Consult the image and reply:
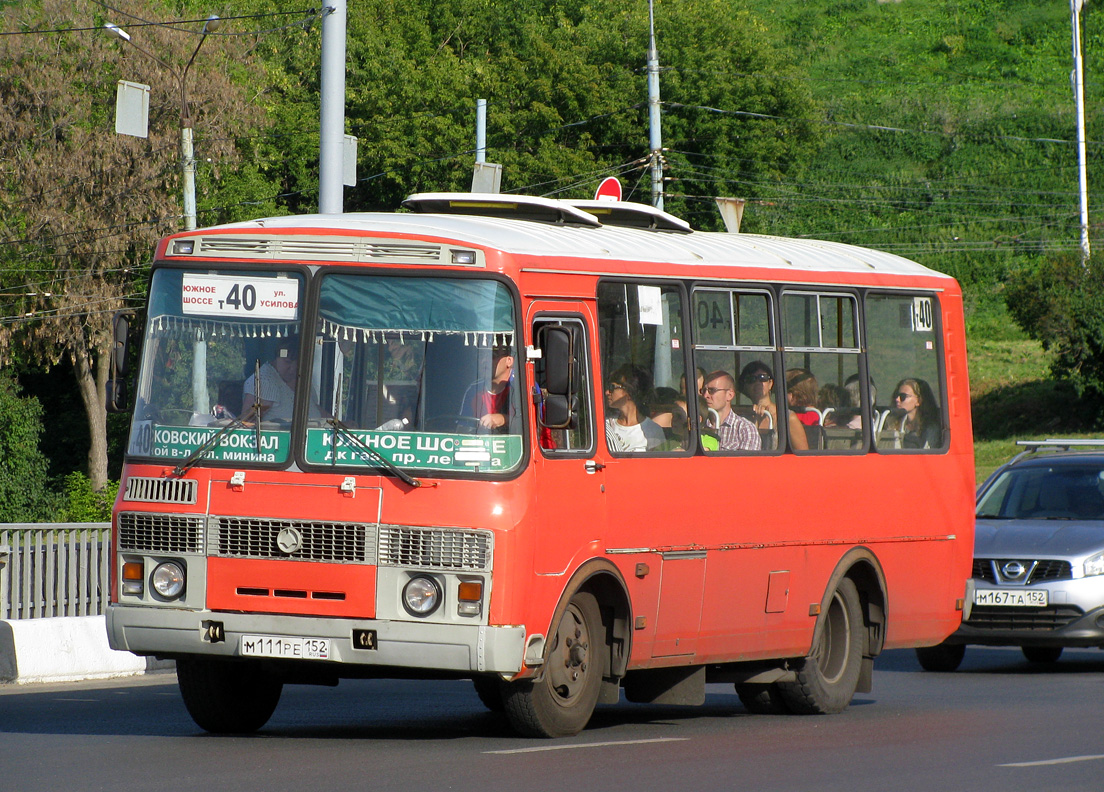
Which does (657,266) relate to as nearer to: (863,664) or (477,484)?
(477,484)

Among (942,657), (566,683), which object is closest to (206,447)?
(566,683)

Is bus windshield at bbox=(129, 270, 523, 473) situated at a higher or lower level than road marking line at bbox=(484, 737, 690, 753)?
higher

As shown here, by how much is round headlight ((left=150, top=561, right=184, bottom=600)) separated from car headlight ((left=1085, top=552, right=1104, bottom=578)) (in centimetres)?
869

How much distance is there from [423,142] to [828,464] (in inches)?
2083

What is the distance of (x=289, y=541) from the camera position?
31.1ft

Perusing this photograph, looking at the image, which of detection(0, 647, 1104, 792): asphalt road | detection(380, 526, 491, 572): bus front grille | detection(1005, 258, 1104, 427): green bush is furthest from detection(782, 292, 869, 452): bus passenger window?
detection(1005, 258, 1104, 427): green bush

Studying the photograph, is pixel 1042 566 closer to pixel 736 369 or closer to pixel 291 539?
pixel 736 369

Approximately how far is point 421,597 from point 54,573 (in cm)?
884

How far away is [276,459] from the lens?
378 inches

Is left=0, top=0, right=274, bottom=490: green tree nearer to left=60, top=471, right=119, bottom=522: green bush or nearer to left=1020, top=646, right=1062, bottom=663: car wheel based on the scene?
left=60, top=471, right=119, bottom=522: green bush

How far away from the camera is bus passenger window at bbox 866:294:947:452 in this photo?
12.9 m

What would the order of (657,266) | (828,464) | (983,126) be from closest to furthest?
(657,266)
(828,464)
(983,126)

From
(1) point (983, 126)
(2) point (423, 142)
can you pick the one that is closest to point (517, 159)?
(2) point (423, 142)

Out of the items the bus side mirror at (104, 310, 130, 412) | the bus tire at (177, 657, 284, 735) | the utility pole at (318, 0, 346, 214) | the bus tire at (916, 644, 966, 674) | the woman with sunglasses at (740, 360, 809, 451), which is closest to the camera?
the bus side mirror at (104, 310, 130, 412)
